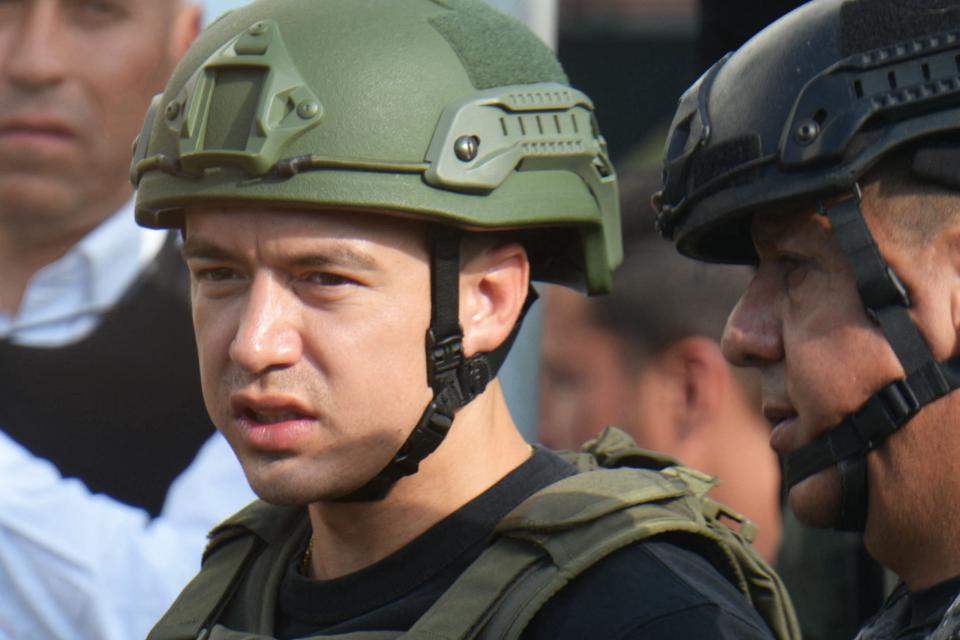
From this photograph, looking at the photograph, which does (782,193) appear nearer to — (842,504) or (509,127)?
(842,504)

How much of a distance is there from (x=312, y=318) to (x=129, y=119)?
1.38 m

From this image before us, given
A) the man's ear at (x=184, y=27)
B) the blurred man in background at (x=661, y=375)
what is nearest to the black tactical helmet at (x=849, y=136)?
the man's ear at (x=184, y=27)

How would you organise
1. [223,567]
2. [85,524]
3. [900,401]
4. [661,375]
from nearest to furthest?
[900,401] → [223,567] → [85,524] → [661,375]

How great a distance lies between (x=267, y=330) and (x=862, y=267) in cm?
88

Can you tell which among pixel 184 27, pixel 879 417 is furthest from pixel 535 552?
pixel 184 27

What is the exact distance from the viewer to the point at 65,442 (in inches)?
138

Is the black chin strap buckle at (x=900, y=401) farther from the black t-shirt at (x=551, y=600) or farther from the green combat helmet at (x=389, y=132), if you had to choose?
the green combat helmet at (x=389, y=132)

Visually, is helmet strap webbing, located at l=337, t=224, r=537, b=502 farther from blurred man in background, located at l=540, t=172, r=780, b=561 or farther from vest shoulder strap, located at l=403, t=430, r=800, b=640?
blurred man in background, located at l=540, t=172, r=780, b=561

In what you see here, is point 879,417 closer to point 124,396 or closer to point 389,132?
point 389,132

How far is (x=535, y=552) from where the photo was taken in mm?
2307

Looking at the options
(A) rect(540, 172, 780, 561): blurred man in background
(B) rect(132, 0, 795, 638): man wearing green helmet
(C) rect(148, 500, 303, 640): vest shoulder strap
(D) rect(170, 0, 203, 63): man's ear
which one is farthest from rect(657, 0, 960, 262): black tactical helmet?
(A) rect(540, 172, 780, 561): blurred man in background

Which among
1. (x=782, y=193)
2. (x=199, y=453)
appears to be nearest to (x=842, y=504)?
(x=782, y=193)

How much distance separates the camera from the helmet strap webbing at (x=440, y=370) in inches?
98.1

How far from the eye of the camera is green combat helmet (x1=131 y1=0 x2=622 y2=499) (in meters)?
2.45
